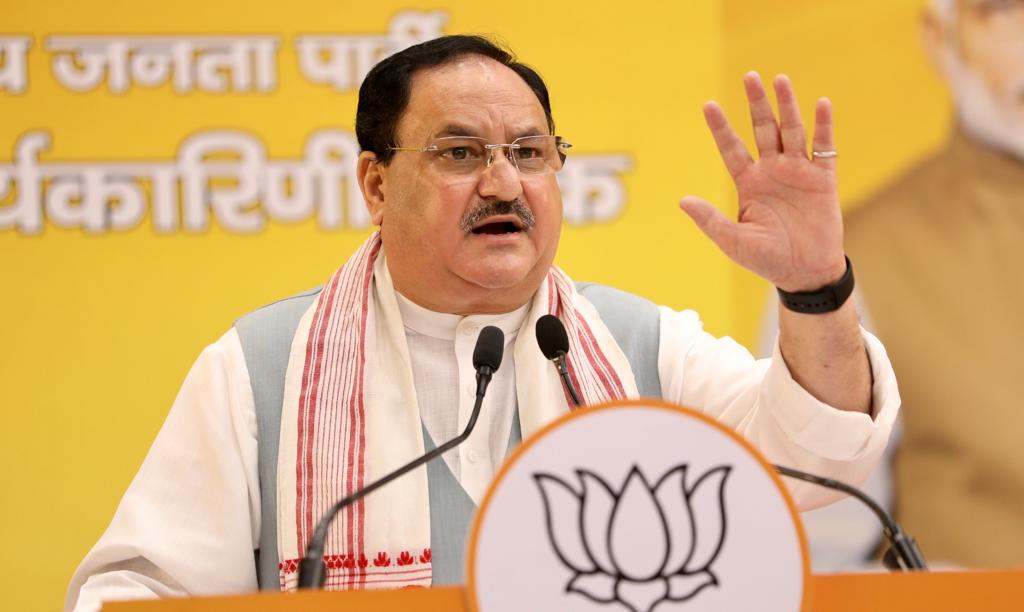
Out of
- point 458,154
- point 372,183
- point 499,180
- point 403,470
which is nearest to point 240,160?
point 372,183

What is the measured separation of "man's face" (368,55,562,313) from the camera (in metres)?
2.32

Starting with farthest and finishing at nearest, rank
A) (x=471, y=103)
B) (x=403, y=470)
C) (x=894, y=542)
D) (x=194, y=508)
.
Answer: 1. (x=471, y=103)
2. (x=194, y=508)
3. (x=403, y=470)
4. (x=894, y=542)

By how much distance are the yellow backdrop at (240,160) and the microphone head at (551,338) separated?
177 centimetres

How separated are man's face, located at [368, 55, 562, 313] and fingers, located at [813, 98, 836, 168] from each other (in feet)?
2.04

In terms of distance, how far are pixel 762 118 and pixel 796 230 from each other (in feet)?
0.62

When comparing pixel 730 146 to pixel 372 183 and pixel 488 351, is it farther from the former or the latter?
pixel 372 183

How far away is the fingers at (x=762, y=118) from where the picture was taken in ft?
6.16

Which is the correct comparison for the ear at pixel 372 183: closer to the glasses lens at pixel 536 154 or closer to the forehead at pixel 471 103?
the forehead at pixel 471 103

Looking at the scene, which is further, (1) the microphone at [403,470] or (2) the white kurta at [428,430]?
(2) the white kurta at [428,430]

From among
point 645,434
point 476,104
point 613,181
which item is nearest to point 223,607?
point 645,434

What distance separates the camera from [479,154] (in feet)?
7.80

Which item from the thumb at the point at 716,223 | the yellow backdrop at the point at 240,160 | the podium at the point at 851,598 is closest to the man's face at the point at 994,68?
the yellow backdrop at the point at 240,160

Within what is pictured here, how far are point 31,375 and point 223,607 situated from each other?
8.01ft

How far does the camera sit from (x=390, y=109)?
2.50 meters
